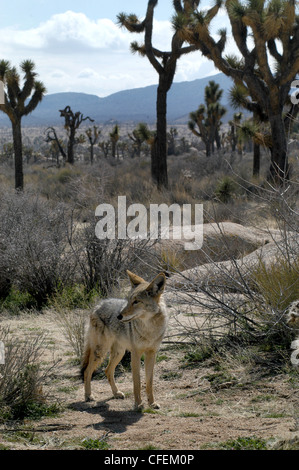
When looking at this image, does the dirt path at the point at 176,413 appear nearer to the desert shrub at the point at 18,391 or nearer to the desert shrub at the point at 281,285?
the desert shrub at the point at 18,391

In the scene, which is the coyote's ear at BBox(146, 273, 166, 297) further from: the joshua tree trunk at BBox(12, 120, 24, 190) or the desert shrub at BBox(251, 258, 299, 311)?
the joshua tree trunk at BBox(12, 120, 24, 190)

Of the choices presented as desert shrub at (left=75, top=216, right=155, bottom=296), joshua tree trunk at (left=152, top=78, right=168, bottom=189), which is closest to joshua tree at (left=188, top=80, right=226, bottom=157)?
joshua tree trunk at (left=152, top=78, right=168, bottom=189)

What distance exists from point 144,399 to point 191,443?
1.50 metres

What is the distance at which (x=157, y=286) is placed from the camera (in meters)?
5.04

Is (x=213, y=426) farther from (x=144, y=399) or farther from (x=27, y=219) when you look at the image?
(x=27, y=219)

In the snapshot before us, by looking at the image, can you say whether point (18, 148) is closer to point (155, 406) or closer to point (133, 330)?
point (133, 330)

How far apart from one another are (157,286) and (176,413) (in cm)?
109

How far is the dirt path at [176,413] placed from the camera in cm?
425

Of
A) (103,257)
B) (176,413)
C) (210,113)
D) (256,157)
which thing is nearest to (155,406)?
(176,413)

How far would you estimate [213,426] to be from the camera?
4.55 metres

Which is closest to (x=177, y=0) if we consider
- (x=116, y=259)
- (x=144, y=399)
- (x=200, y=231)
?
(x=200, y=231)

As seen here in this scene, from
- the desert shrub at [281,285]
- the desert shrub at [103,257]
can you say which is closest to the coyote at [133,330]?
the desert shrub at [281,285]

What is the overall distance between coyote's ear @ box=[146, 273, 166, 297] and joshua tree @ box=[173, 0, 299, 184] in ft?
42.5
